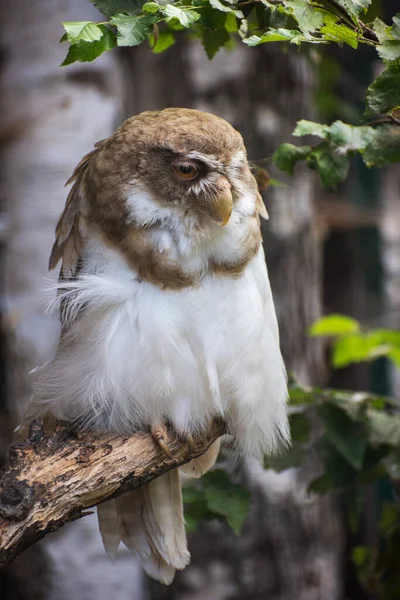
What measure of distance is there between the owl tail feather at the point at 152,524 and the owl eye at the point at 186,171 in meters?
0.77

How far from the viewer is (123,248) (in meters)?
1.58

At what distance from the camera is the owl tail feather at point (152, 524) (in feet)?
6.06

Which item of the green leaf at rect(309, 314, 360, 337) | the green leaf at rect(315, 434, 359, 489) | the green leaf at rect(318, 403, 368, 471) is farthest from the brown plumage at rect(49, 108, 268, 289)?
the green leaf at rect(309, 314, 360, 337)

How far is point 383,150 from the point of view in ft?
5.68

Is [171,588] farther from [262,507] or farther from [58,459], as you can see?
[58,459]

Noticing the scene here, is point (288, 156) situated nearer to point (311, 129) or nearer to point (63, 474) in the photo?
point (311, 129)

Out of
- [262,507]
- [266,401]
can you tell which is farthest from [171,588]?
[266,401]

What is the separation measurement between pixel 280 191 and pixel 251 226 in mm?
1360

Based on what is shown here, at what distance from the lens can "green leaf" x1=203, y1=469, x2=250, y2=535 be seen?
6.54ft

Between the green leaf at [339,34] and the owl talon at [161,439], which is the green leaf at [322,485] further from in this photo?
the green leaf at [339,34]

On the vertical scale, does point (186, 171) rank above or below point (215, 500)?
above

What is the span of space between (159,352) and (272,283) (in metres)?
1.47

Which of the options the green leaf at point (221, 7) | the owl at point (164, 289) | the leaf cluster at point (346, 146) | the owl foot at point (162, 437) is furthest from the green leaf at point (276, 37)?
the owl foot at point (162, 437)

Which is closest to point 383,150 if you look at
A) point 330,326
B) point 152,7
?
point 152,7
